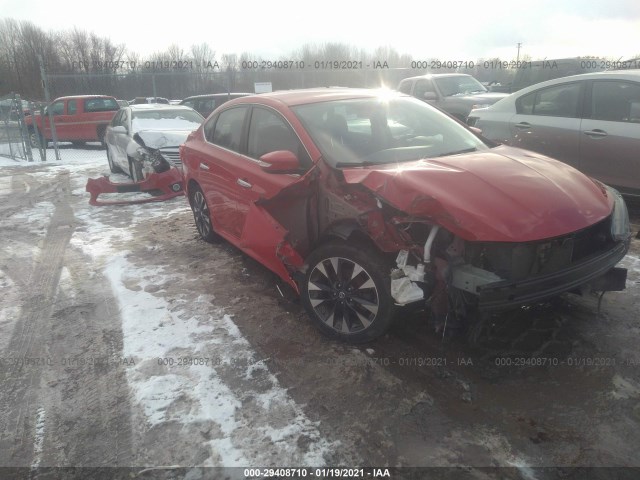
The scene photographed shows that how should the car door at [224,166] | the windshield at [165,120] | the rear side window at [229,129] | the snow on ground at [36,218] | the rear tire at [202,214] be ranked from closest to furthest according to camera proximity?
the car door at [224,166], the rear side window at [229,129], the rear tire at [202,214], the snow on ground at [36,218], the windshield at [165,120]

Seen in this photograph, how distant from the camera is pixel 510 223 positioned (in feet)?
8.45

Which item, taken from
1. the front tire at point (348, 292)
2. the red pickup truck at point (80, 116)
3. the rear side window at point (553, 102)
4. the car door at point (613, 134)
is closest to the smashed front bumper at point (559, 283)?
the front tire at point (348, 292)

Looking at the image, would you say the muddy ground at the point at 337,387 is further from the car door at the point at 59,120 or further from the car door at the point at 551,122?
the car door at the point at 59,120

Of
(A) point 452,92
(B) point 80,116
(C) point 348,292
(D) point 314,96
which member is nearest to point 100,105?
(B) point 80,116

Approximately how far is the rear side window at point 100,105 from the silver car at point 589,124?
13.7m

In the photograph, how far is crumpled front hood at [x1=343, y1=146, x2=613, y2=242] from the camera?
2588mm

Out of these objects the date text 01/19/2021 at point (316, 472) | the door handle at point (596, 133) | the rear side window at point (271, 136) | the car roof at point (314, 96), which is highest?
the car roof at point (314, 96)

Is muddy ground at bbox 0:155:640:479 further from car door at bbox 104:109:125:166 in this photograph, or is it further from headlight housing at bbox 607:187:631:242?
car door at bbox 104:109:125:166

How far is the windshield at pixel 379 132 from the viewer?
138 inches

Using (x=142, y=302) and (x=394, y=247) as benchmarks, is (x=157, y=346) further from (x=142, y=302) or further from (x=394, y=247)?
(x=394, y=247)

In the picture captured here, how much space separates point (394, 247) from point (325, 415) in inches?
41.6

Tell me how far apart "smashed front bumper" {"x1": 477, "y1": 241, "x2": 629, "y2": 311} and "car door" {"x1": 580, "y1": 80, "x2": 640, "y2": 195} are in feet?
8.75

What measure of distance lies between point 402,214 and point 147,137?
22.0 ft

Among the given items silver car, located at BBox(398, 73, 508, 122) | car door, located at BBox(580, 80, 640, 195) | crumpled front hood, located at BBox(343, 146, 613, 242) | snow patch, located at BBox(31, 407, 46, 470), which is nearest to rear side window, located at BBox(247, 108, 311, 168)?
crumpled front hood, located at BBox(343, 146, 613, 242)
